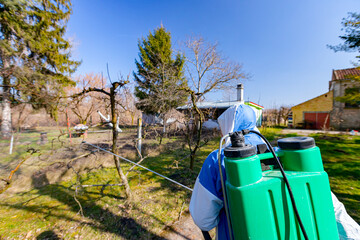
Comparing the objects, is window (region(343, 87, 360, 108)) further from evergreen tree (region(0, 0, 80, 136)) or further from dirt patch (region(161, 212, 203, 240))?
evergreen tree (region(0, 0, 80, 136))

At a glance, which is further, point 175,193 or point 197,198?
point 175,193

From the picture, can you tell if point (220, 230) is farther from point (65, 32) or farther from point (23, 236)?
point (65, 32)

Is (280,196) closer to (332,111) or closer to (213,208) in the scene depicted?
(213,208)

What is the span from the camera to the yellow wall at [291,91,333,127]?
16953 millimetres

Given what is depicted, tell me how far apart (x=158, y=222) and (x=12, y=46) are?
1314cm

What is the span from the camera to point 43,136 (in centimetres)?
824

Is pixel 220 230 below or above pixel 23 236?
above

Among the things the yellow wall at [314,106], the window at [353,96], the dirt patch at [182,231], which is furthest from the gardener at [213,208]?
the yellow wall at [314,106]

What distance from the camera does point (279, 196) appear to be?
760 millimetres

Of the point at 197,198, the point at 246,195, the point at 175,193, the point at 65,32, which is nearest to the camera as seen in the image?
the point at 246,195

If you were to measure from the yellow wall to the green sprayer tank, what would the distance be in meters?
22.5

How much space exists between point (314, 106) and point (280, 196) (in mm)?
23543

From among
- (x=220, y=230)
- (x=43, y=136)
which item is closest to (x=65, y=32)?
(x=43, y=136)

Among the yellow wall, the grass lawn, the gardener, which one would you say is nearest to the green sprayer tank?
the gardener
